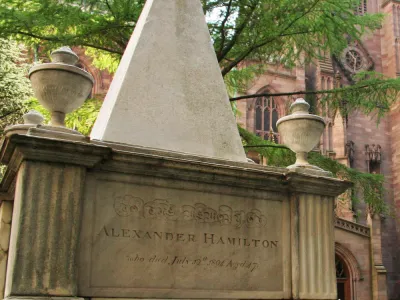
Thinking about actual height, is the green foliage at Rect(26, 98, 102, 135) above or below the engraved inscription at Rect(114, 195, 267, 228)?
above

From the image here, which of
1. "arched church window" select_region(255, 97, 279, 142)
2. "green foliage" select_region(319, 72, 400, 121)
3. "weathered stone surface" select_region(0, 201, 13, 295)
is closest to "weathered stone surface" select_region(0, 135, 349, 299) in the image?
"weathered stone surface" select_region(0, 201, 13, 295)

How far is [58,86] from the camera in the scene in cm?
483

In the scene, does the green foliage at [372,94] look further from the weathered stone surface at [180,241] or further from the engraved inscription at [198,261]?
the engraved inscription at [198,261]

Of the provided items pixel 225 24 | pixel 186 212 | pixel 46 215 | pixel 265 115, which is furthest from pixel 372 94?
pixel 265 115

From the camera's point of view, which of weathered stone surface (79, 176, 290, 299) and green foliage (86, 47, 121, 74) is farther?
green foliage (86, 47, 121, 74)

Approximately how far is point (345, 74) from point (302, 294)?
34.3 m

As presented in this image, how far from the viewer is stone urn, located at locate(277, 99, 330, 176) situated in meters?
5.89

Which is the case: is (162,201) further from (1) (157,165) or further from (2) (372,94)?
(2) (372,94)

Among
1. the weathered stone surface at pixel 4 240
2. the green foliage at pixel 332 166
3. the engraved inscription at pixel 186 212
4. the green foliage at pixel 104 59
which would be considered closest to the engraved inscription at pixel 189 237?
the engraved inscription at pixel 186 212

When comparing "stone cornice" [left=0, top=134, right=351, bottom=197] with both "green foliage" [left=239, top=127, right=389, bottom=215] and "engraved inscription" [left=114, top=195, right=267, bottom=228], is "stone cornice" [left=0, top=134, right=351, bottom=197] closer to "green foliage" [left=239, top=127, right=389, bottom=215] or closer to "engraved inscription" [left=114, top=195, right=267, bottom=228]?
"engraved inscription" [left=114, top=195, right=267, bottom=228]

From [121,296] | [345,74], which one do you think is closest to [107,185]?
[121,296]

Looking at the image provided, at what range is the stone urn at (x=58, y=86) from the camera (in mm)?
4824

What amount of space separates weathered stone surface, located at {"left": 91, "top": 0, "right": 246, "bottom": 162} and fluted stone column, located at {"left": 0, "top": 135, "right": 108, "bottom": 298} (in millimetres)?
770

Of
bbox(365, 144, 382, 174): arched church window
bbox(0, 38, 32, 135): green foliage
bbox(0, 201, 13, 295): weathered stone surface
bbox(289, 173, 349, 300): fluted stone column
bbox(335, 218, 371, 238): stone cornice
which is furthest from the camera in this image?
bbox(365, 144, 382, 174): arched church window
